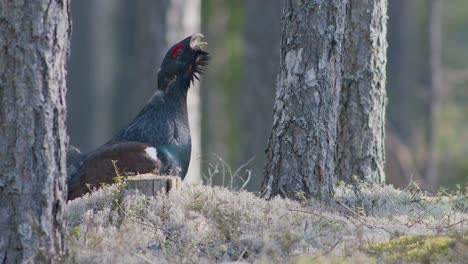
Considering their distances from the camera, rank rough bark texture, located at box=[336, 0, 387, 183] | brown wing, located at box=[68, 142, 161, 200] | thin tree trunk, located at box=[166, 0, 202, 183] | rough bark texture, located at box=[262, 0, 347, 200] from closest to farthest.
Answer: rough bark texture, located at box=[262, 0, 347, 200]
brown wing, located at box=[68, 142, 161, 200]
rough bark texture, located at box=[336, 0, 387, 183]
thin tree trunk, located at box=[166, 0, 202, 183]

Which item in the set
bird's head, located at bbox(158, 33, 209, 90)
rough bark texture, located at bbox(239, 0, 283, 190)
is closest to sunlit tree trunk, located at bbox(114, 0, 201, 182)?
rough bark texture, located at bbox(239, 0, 283, 190)

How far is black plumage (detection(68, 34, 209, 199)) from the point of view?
25.9 feet

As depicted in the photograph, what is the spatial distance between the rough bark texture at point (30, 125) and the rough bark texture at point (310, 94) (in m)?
2.25

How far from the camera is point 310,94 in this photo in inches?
272

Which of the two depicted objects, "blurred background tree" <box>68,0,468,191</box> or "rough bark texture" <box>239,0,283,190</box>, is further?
"blurred background tree" <box>68,0,468,191</box>

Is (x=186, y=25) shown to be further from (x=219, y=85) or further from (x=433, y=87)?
(x=219, y=85)

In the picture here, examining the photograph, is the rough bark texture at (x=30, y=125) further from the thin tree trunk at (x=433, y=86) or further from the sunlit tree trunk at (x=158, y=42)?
the thin tree trunk at (x=433, y=86)

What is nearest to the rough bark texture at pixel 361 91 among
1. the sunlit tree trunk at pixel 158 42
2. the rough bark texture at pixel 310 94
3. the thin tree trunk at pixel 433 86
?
the rough bark texture at pixel 310 94

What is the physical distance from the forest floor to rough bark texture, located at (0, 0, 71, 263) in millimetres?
365

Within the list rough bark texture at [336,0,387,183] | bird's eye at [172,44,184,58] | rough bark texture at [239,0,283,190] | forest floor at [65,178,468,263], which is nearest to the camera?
forest floor at [65,178,468,263]

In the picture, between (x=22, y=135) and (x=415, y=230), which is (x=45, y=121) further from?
(x=415, y=230)

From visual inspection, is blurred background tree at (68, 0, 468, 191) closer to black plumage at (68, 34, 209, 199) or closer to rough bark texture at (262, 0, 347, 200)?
black plumage at (68, 34, 209, 199)

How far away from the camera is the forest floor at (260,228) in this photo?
17.9 ft

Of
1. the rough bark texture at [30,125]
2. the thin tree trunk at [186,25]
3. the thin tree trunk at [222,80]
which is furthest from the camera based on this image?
the thin tree trunk at [222,80]
